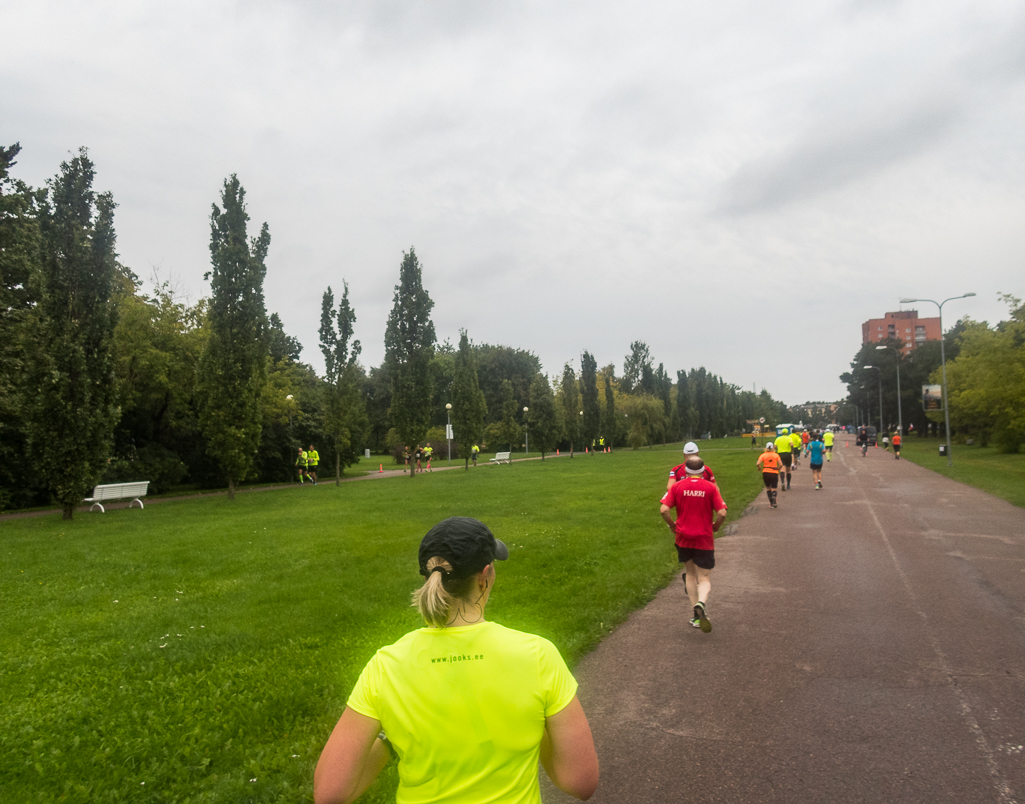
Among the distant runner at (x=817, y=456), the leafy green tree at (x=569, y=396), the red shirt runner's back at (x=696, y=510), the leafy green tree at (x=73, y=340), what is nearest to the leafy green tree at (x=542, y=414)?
the leafy green tree at (x=569, y=396)

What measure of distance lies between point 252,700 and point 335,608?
2557mm

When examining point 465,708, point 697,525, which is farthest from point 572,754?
point 697,525

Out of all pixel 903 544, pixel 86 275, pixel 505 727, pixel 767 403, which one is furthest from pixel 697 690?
pixel 767 403

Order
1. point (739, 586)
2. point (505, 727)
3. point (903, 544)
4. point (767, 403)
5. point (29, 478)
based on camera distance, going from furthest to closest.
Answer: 1. point (767, 403)
2. point (29, 478)
3. point (903, 544)
4. point (739, 586)
5. point (505, 727)

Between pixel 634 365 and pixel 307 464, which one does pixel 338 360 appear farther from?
pixel 634 365

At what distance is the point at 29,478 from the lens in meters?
22.7

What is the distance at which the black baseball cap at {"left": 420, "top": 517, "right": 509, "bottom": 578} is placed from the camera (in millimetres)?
1849

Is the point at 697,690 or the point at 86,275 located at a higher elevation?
the point at 86,275

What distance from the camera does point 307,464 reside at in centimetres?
3153

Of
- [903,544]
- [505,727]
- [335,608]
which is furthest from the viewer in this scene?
[903,544]

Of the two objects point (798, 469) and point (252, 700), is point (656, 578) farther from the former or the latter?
point (798, 469)

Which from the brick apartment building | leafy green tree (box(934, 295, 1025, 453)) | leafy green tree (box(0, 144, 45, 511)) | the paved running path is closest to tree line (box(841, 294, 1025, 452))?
leafy green tree (box(934, 295, 1025, 453))

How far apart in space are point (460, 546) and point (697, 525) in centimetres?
554

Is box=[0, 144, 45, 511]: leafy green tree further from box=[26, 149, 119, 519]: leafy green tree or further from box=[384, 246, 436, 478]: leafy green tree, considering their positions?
box=[384, 246, 436, 478]: leafy green tree
